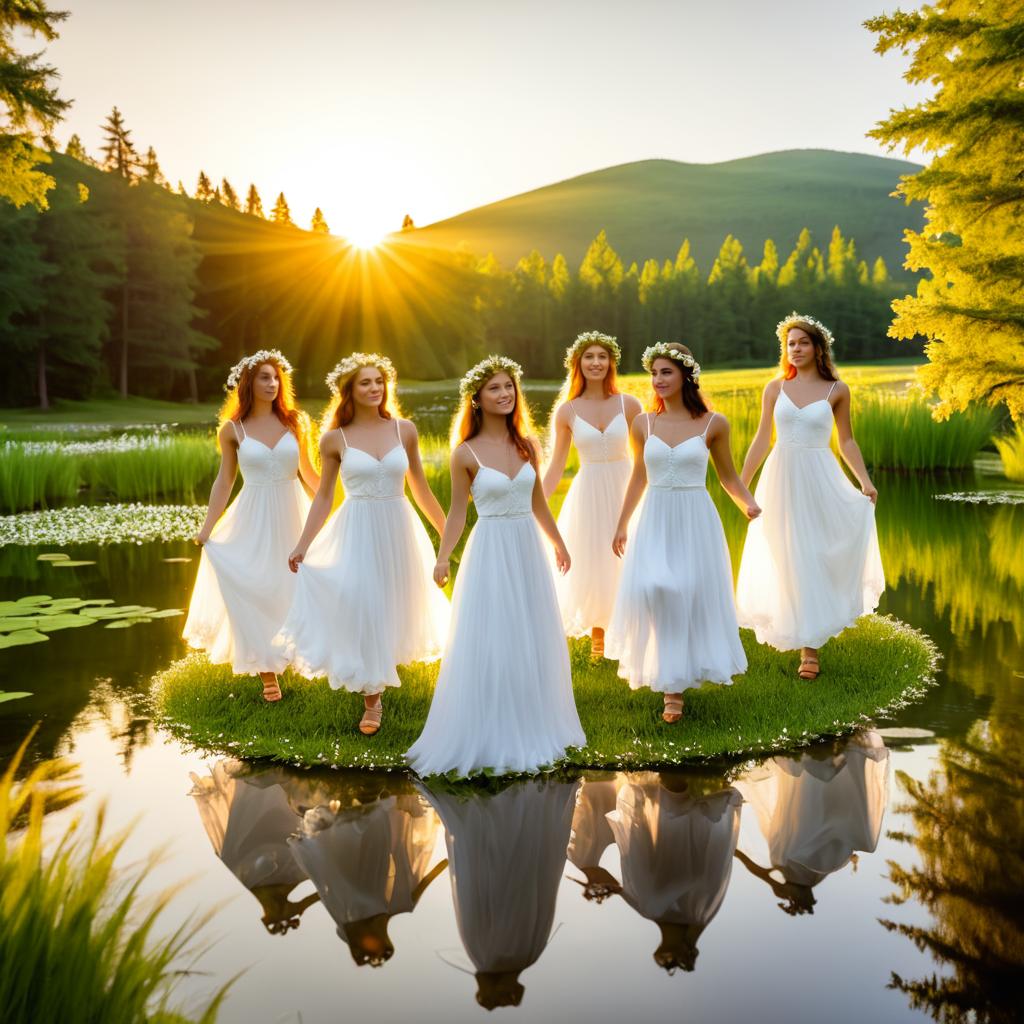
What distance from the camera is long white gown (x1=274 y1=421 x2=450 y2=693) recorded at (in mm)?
6809

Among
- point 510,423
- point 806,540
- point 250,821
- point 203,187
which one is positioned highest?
point 203,187

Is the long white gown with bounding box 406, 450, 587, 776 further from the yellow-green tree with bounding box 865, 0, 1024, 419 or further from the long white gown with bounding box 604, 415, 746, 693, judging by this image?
the yellow-green tree with bounding box 865, 0, 1024, 419

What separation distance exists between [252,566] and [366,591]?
129 cm

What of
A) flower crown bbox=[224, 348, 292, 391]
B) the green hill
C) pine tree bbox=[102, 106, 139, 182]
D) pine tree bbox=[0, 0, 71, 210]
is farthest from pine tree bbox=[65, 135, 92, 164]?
the green hill

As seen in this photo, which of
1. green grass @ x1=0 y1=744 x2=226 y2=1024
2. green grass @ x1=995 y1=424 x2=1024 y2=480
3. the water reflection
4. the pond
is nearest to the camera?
green grass @ x1=0 y1=744 x2=226 y2=1024

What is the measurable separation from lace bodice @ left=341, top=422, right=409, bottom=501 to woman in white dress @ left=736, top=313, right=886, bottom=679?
116 inches

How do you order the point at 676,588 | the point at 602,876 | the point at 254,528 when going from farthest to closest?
the point at 254,528 → the point at 676,588 → the point at 602,876

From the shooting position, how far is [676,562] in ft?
22.5

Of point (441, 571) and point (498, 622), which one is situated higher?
point (441, 571)

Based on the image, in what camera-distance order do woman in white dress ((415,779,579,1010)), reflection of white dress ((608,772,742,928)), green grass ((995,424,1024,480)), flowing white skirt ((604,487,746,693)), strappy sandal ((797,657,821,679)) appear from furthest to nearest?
green grass ((995,424,1024,480)) < strappy sandal ((797,657,821,679)) < flowing white skirt ((604,487,746,693)) < reflection of white dress ((608,772,742,928)) < woman in white dress ((415,779,579,1010))

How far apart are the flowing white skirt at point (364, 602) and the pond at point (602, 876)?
0.86m

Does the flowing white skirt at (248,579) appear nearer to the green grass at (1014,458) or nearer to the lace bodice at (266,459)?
the lace bodice at (266,459)

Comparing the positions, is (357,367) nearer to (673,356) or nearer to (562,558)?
(562,558)

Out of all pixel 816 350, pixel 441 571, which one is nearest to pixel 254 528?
pixel 441 571
